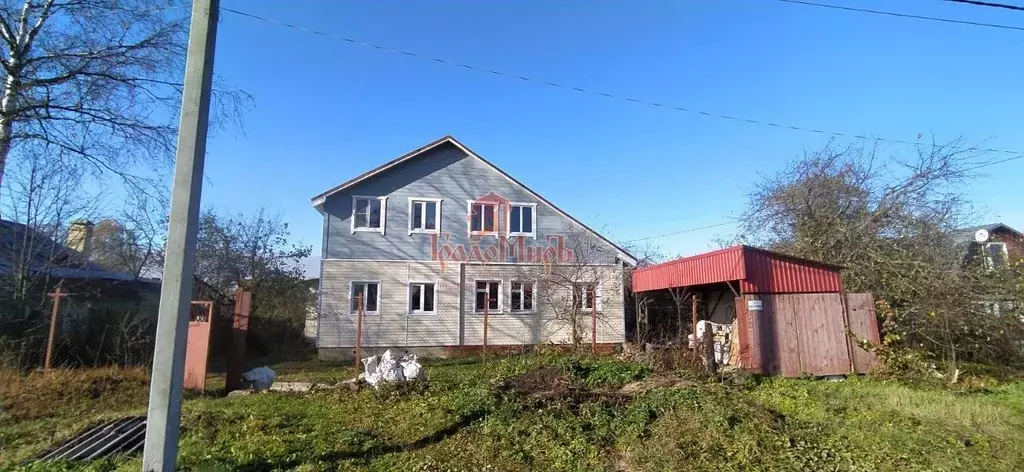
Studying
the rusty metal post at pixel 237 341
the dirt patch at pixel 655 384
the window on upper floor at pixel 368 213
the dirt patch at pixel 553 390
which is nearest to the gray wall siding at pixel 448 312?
the window on upper floor at pixel 368 213

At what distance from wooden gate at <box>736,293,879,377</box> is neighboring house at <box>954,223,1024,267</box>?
374cm

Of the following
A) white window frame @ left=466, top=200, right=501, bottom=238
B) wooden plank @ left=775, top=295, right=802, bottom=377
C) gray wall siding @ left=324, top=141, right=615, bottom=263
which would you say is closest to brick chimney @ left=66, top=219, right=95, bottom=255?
gray wall siding @ left=324, top=141, right=615, bottom=263

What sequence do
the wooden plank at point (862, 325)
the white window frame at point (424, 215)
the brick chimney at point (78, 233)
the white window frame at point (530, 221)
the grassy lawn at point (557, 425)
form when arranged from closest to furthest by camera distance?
the grassy lawn at point (557, 425) < the wooden plank at point (862, 325) < the brick chimney at point (78, 233) < the white window frame at point (424, 215) < the white window frame at point (530, 221)

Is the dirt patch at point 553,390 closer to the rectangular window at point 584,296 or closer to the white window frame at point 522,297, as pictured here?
the rectangular window at point 584,296

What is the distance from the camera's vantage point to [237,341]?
406 inches

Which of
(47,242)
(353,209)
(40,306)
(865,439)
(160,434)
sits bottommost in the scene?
(865,439)

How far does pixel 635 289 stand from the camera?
59.2ft

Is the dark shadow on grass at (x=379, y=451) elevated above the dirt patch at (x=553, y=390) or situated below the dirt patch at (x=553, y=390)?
below

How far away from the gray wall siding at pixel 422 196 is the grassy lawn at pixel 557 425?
29.9 feet

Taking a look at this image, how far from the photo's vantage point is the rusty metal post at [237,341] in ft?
33.7

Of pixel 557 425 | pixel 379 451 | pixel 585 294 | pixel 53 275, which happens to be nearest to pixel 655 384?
pixel 557 425

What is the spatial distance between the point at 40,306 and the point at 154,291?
6989 mm

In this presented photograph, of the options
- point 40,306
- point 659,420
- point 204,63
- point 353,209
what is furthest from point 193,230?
point 353,209

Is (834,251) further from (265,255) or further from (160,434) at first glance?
(265,255)
